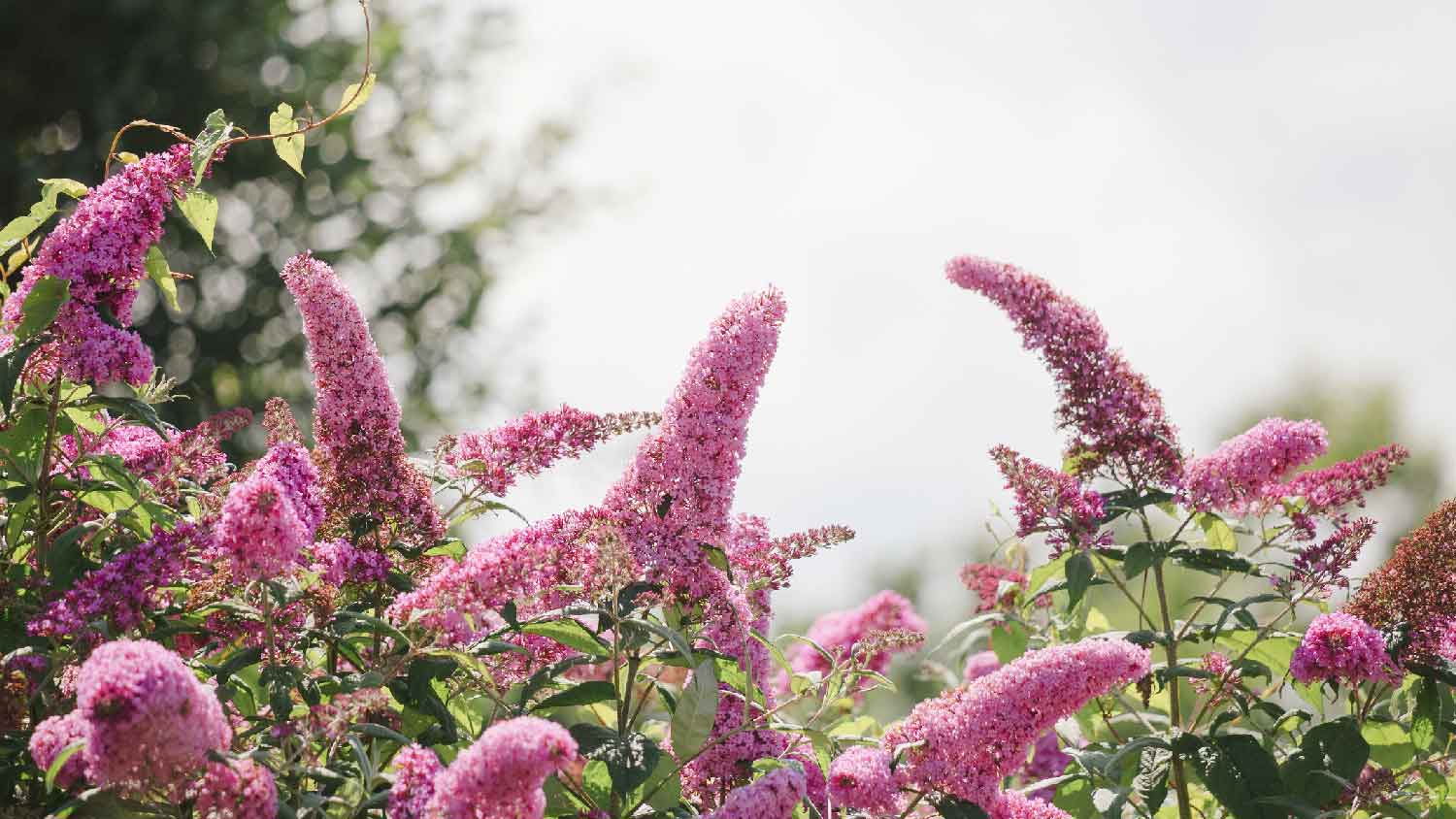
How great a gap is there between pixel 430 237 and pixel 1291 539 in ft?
33.5

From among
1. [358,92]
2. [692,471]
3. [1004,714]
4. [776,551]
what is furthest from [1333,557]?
[358,92]

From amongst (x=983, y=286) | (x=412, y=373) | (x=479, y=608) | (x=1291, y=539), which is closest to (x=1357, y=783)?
(x=1291, y=539)

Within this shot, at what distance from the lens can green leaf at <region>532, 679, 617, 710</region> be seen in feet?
6.53

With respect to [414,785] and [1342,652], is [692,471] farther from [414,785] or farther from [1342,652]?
[1342,652]

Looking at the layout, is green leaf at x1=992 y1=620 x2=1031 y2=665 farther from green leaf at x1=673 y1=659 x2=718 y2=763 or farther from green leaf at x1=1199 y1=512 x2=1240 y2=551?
green leaf at x1=673 y1=659 x2=718 y2=763

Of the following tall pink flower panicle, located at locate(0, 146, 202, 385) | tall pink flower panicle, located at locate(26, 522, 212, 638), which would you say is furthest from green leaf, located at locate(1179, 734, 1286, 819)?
tall pink flower panicle, located at locate(0, 146, 202, 385)

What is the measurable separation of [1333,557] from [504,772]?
1.68m

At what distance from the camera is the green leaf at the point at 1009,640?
3039mm

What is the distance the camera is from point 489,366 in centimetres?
1184

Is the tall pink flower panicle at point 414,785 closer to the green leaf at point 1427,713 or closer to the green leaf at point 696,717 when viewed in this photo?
the green leaf at point 696,717

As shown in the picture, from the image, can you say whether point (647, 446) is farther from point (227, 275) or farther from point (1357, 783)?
point (227, 275)

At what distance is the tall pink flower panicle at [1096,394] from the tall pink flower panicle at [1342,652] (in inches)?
14.7

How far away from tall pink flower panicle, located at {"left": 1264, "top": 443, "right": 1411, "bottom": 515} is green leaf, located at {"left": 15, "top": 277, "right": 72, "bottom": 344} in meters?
2.15

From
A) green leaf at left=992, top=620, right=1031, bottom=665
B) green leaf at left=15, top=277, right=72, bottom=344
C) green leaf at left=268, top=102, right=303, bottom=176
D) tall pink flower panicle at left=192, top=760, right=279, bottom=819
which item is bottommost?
tall pink flower panicle at left=192, top=760, right=279, bottom=819
